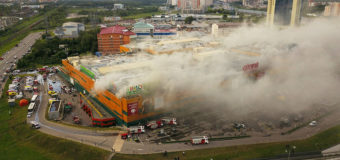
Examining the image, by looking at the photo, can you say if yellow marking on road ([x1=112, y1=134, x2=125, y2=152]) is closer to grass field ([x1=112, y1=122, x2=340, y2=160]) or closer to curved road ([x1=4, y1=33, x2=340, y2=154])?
curved road ([x1=4, y1=33, x2=340, y2=154])

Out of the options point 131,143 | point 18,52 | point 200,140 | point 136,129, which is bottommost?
point 131,143

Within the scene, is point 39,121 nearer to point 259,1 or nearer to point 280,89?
point 280,89

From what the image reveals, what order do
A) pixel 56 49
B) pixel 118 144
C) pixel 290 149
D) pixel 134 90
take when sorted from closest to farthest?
pixel 290 149 < pixel 118 144 < pixel 134 90 < pixel 56 49

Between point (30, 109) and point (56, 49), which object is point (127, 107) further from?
point (56, 49)

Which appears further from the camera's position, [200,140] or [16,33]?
[16,33]

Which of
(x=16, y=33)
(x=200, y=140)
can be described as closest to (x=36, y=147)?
(x=200, y=140)

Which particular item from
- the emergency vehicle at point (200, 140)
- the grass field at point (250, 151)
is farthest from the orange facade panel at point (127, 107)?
the emergency vehicle at point (200, 140)

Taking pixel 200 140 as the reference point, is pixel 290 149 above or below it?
below
